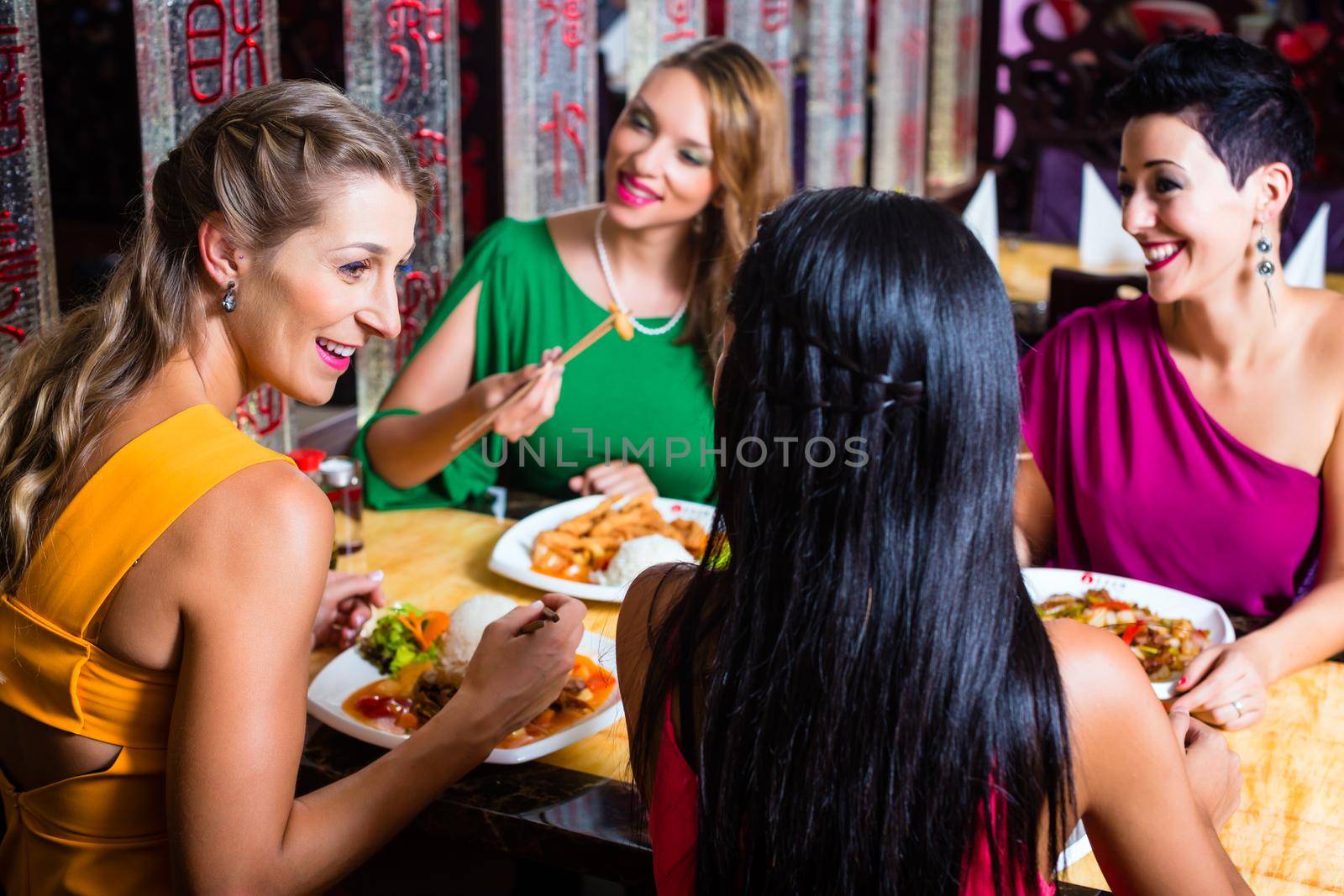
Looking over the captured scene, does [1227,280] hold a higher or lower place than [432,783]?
higher

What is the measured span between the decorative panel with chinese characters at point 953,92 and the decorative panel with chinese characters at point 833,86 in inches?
50.3

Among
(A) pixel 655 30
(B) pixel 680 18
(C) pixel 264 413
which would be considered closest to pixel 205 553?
(C) pixel 264 413

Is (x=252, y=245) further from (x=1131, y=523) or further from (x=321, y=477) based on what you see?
(x=1131, y=523)

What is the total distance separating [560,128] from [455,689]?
1.95 metres

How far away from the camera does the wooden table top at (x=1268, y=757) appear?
1324 mm

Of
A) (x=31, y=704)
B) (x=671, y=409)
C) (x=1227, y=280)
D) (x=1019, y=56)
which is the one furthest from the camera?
(x=1019, y=56)

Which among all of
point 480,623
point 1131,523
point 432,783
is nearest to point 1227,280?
point 1131,523

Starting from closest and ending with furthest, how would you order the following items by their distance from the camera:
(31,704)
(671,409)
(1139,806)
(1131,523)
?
(1139,806) < (31,704) < (1131,523) < (671,409)

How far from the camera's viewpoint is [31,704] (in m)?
1.32

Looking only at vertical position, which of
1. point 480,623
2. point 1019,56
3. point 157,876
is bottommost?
point 157,876

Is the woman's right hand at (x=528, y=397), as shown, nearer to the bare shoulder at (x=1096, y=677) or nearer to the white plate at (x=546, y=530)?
the white plate at (x=546, y=530)

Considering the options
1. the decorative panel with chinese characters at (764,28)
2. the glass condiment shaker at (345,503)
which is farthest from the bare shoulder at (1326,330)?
the decorative panel with chinese characters at (764,28)

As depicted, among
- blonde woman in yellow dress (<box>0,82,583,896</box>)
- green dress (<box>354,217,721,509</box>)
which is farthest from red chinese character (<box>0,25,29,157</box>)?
green dress (<box>354,217,721,509</box>)

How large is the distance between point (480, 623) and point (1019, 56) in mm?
5351
